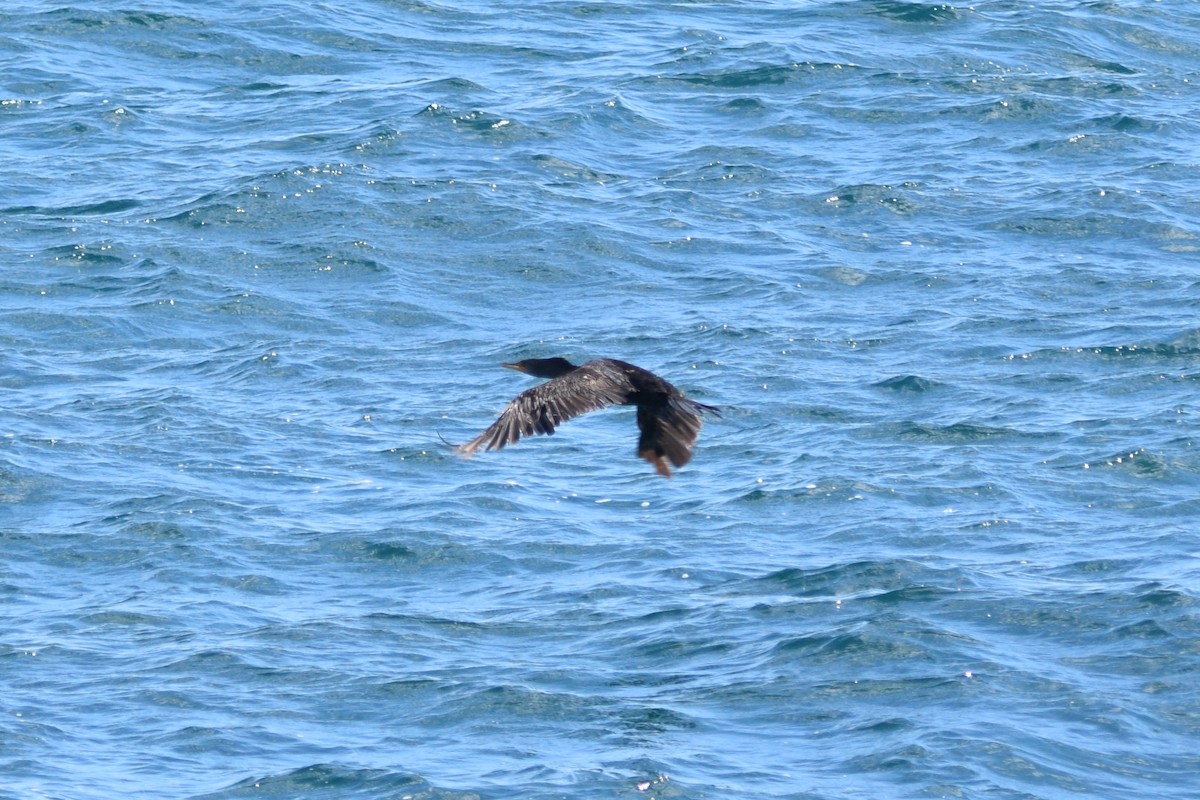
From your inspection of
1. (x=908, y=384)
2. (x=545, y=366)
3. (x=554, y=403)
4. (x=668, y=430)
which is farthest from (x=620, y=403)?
(x=908, y=384)

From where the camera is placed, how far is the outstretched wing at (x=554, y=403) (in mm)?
9750

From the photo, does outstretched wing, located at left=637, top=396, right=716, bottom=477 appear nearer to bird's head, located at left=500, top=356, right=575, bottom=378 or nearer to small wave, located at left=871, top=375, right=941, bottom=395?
bird's head, located at left=500, top=356, right=575, bottom=378

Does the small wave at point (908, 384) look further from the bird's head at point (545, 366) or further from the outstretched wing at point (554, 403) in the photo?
the outstretched wing at point (554, 403)

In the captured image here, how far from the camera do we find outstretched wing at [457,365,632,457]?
9.75 m

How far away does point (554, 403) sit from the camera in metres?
10.0

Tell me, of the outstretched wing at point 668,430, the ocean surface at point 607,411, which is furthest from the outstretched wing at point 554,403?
the ocean surface at point 607,411

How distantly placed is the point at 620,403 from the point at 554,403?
0.41m

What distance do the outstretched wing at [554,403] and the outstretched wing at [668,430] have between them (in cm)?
24

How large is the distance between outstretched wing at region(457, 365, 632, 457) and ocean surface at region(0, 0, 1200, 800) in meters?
2.05

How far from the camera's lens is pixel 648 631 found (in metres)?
12.5

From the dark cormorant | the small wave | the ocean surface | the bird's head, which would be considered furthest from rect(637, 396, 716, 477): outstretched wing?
the small wave

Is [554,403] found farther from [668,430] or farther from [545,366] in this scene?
[545,366]

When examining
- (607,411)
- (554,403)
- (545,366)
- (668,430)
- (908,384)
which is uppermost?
(554,403)

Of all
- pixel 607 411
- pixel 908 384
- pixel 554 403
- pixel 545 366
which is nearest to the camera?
pixel 554 403
